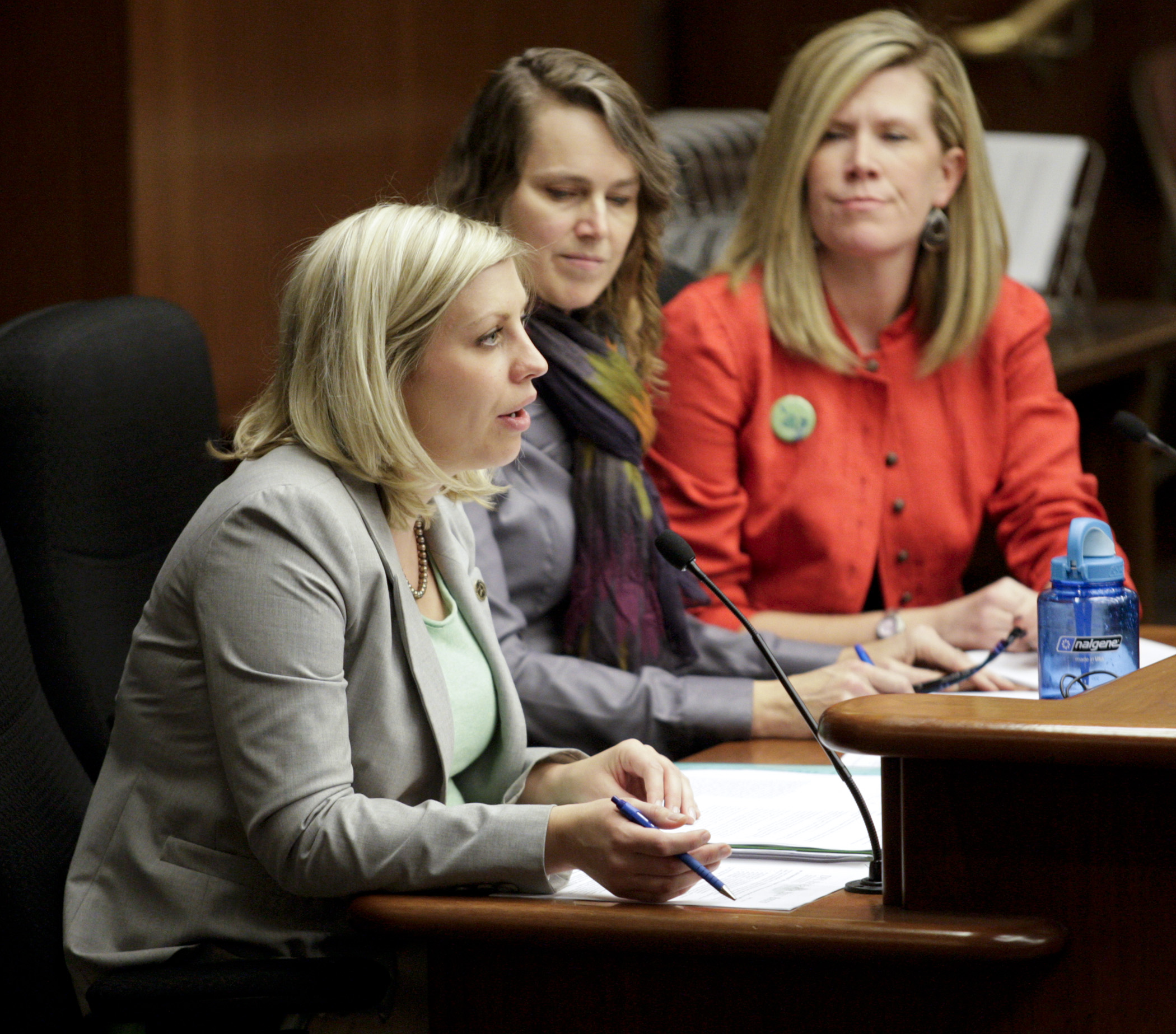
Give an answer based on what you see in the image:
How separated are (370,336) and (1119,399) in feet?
8.63

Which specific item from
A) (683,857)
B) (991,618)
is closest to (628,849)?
(683,857)

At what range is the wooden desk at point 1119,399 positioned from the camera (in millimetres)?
3189

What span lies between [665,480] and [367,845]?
99 centimetres

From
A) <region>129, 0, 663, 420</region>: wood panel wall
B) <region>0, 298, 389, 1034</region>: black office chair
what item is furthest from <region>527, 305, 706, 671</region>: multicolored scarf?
<region>129, 0, 663, 420</region>: wood panel wall

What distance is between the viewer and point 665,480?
2.08 m

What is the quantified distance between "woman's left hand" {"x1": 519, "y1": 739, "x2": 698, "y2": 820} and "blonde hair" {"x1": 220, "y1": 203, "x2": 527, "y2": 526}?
26 cm

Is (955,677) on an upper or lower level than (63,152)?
lower

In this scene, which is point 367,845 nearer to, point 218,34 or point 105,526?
point 105,526

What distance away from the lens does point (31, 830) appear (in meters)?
1.31

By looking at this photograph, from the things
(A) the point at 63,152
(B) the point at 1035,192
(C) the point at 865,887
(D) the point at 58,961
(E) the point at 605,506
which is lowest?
(D) the point at 58,961

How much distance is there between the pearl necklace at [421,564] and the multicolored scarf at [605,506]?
42 centimetres

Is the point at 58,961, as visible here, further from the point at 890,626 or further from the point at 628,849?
the point at 890,626

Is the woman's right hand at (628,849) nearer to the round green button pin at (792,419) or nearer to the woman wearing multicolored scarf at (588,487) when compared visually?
the woman wearing multicolored scarf at (588,487)

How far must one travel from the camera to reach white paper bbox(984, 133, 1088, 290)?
150 inches
